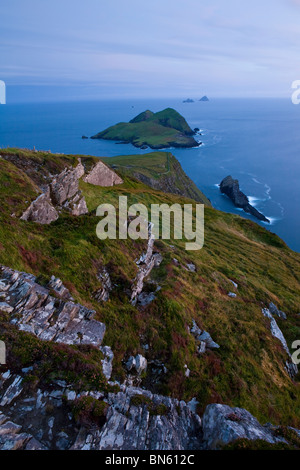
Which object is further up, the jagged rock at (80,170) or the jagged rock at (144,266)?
the jagged rock at (80,170)

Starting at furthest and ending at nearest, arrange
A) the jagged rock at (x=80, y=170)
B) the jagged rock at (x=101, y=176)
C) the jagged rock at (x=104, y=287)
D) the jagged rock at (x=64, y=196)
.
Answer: the jagged rock at (x=101, y=176) → the jagged rock at (x=80, y=170) → the jagged rock at (x=64, y=196) → the jagged rock at (x=104, y=287)

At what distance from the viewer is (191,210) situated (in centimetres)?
7012

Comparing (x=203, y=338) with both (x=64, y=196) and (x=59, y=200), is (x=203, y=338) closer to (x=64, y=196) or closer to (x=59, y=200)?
(x=59, y=200)

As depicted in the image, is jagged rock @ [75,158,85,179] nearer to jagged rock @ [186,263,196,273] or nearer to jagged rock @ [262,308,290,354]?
jagged rock @ [186,263,196,273]

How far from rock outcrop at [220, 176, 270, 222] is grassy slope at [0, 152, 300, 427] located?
9263 centimetres

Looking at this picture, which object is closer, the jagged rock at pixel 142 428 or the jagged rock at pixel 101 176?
the jagged rock at pixel 142 428

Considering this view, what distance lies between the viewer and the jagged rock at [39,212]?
25406 mm

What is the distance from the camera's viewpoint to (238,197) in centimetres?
12950

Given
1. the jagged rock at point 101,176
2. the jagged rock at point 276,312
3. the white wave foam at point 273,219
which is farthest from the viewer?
the white wave foam at point 273,219

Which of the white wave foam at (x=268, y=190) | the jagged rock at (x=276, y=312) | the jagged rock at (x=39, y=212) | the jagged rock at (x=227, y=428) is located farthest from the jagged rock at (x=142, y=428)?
the white wave foam at (x=268, y=190)

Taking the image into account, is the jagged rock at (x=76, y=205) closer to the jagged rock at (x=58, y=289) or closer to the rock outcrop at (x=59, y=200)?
the rock outcrop at (x=59, y=200)

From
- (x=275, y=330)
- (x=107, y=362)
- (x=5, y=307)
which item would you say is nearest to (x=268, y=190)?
(x=275, y=330)

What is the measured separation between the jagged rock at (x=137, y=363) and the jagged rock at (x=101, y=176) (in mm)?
50776
